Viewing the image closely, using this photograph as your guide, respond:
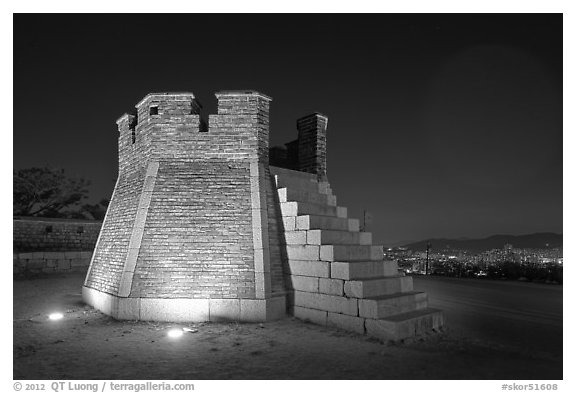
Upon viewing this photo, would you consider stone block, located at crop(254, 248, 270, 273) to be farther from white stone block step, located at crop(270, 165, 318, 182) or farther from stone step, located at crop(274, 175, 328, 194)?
white stone block step, located at crop(270, 165, 318, 182)

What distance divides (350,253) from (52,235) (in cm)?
1478

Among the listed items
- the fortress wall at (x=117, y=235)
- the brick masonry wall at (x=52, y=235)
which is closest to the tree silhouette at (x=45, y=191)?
the brick masonry wall at (x=52, y=235)

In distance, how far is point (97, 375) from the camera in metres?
4.91

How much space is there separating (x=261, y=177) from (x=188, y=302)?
3105mm

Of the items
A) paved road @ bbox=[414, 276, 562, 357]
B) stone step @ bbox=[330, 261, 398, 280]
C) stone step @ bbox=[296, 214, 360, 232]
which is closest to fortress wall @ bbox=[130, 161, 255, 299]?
stone step @ bbox=[296, 214, 360, 232]

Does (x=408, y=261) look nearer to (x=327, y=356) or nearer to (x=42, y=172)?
(x=327, y=356)

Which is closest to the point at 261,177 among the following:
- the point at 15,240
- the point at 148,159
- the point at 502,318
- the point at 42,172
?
the point at 148,159

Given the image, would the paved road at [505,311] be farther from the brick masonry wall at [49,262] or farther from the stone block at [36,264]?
the stone block at [36,264]

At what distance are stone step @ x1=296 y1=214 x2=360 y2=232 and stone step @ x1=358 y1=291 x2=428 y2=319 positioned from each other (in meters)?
1.92

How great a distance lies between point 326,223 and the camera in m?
8.48

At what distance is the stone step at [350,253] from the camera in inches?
298

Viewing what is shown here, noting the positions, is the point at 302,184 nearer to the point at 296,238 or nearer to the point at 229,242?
the point at 296,238

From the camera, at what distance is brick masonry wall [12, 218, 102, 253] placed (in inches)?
637

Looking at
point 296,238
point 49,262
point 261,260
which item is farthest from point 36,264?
point 296,238
